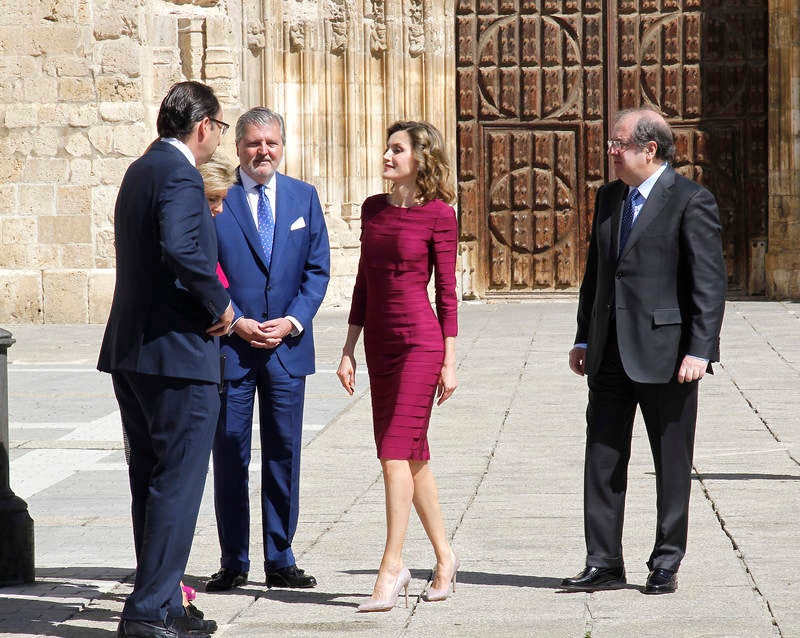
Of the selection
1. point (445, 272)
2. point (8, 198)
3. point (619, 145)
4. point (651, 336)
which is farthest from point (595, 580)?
point (8, 198)

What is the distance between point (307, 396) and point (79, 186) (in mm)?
5906

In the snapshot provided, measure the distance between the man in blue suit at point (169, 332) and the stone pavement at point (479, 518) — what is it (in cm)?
35

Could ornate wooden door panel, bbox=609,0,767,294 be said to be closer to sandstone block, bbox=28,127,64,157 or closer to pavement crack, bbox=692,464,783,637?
sandstone block, bbox=28,127,64,157

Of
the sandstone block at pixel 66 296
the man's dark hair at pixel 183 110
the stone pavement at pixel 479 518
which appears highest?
the man's dark hair at pixel 183 110

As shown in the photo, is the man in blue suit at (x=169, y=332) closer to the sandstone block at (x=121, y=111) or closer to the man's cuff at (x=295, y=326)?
the man's cuff at (x=295, y=326)

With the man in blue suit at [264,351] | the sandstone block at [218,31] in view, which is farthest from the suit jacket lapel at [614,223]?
the sandstone block at [218,31]

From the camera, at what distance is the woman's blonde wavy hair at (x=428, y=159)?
16.5 ft

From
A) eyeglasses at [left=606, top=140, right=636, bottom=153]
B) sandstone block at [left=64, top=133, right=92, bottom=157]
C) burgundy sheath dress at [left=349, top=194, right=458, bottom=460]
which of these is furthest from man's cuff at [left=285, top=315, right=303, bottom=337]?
sandstone block at [left=64, top=133, right=92, bottom=157]

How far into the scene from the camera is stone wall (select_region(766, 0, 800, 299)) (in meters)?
17.6

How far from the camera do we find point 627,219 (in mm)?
5215

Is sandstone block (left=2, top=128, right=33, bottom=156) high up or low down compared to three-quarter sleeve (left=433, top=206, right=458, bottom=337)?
up

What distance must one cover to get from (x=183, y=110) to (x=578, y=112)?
1409cm

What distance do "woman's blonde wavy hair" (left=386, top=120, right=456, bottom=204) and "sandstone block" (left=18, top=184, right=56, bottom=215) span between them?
10.7 m

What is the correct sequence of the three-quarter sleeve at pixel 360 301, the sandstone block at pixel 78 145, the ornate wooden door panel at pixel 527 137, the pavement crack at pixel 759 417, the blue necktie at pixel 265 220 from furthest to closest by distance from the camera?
1. the ornate wooden door panel at pixel 527 137
2. the sandstone block at pixel 78 145
3. the pavement crack at pixel 759 417
4. the blue necktie at pixel 265 220
5. the three-quarter sleeve at pixel 360 301
